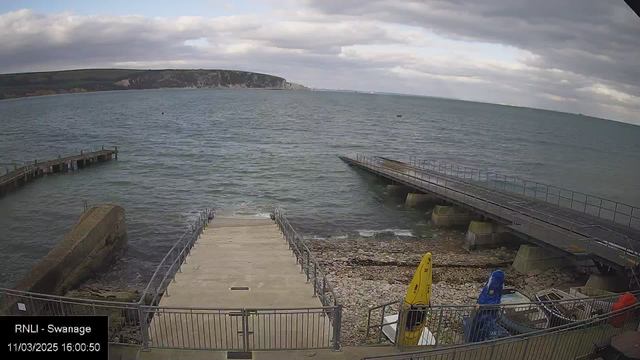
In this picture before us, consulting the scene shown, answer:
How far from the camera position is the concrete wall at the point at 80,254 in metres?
15.4

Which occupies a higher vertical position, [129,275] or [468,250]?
[468,250]

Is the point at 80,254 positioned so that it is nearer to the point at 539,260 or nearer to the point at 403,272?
the point at 403,272

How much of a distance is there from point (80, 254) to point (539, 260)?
21.4 meters

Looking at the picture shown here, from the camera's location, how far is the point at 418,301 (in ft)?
31.3

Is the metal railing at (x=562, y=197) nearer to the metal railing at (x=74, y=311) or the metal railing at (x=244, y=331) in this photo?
the metal railing at (x=244, y=331)

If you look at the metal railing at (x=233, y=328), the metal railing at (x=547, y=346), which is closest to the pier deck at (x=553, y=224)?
the metal railing at (x=547, y=346)

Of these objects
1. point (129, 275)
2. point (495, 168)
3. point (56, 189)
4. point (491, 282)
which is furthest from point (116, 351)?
point (495, 168)

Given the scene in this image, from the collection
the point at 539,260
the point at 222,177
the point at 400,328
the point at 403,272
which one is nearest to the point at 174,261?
the point at 400,328

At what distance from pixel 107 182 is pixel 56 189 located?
4.61 metres

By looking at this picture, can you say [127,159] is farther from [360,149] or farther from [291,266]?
[291,266]

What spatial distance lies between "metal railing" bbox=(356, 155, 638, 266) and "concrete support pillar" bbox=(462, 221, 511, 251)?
93 centimetres

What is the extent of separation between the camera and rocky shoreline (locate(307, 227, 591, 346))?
1641 cm

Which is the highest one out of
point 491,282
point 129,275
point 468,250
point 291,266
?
point 491,282

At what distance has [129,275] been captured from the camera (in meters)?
20.1
